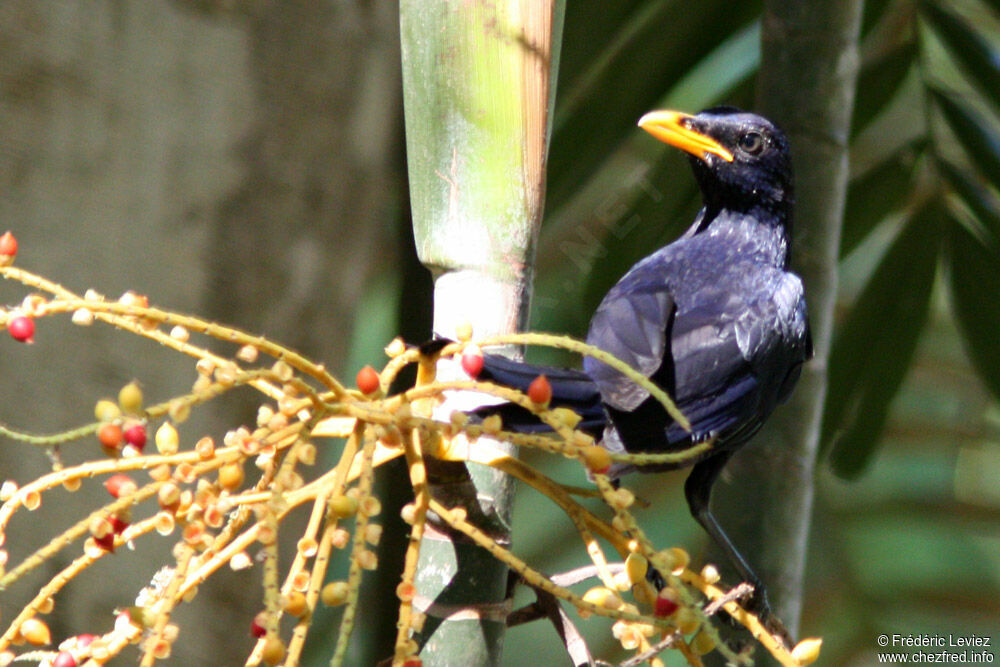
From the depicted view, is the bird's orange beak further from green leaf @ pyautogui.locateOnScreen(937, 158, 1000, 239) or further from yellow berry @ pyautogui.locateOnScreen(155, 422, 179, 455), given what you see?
yellow berry @ pyautogui.locateOnScreen(155, 422, 179, 455)

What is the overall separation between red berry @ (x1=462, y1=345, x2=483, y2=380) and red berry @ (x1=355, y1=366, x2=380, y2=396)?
0.23 ft

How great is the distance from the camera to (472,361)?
2.65 ft

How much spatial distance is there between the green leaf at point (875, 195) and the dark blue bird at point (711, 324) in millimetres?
535

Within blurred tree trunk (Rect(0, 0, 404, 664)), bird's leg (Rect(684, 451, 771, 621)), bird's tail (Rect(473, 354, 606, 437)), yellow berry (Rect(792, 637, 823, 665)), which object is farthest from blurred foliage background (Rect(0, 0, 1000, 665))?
yellow berry (Rect(792, 637, 823, 665))

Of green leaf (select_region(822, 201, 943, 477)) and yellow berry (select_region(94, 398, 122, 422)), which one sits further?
green leaf (select_region(822, 201, 943, 477))

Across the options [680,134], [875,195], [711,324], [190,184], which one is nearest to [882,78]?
[875,195]

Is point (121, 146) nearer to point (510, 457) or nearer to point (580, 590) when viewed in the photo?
point (510, 457)

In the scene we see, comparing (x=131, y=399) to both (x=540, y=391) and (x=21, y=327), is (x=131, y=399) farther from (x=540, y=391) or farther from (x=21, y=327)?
(x=540, y=391)

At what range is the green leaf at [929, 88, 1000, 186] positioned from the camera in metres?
2.11

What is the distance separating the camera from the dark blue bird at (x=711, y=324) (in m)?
1.24

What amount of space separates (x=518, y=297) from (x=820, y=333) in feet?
2.98

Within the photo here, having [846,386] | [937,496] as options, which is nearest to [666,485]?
[937,496]

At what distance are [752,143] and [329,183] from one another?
2.77 ft

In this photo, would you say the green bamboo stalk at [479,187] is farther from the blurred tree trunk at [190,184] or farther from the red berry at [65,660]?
the blurred tree trunk at [190,184]
